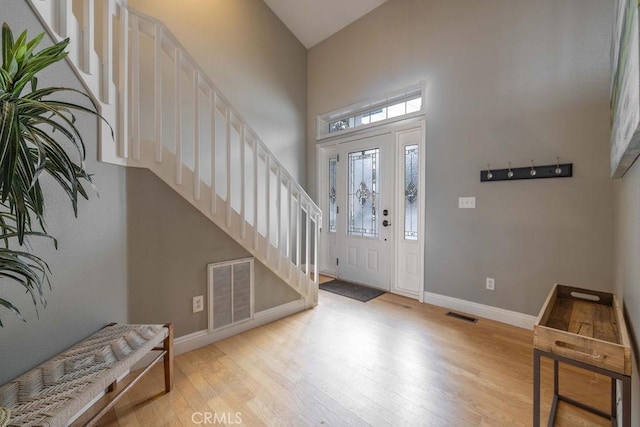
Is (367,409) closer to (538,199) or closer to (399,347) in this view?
(399,347)

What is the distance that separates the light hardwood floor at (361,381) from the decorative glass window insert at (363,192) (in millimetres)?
1622

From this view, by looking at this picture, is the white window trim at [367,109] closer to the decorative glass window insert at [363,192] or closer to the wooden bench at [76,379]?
the decorative glass window insert at [363,192]

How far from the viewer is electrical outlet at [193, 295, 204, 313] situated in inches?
87.8

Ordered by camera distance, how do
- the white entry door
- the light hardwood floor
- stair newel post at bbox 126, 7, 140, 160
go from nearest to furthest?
the light hardwood floor, stair newel post at bbox 126, 7, 140, 160, the white entry door

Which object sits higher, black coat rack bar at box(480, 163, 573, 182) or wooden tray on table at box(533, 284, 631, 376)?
black coat rack bar at box(480, 163, 573, 182)

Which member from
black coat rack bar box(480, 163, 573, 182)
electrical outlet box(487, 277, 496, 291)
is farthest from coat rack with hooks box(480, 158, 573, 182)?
electrical outlet box(487, 277, 496, 291)

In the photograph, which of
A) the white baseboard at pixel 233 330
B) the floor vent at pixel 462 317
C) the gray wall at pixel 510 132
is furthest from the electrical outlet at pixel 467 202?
the white baseboard at pixel 233 330

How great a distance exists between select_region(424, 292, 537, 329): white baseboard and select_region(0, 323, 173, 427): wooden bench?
2766 mm

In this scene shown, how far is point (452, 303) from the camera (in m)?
3.05

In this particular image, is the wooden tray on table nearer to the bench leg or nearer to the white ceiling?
the bench leg

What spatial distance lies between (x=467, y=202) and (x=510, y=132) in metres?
0.77

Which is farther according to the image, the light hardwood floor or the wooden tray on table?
the light hardwood floor

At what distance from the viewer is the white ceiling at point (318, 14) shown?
3.78 meters

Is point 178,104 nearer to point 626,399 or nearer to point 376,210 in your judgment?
point 376,210
